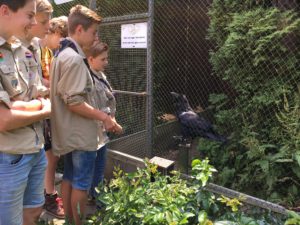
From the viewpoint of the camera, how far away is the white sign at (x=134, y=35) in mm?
3911

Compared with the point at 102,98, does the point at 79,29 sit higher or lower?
higher

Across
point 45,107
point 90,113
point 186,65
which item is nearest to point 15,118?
point 45,107

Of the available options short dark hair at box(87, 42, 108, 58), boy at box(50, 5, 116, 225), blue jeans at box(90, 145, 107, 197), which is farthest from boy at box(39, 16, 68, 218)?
boy at box(50, 5, 116, 225)

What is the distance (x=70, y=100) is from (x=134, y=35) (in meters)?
1.63

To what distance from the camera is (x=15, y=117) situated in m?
1.95

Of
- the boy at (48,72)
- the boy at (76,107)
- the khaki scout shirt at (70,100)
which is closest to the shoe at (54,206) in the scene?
the boy at (48,72)

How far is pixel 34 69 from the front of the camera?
2.32m

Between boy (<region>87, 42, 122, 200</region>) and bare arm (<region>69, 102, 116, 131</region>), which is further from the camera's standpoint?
boy (<region>87, 42, 122, 200</region>)

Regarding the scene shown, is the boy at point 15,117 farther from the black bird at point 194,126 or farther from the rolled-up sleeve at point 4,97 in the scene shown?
the black bird at point 194,126

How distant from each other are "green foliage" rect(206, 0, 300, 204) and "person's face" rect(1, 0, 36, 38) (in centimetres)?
253

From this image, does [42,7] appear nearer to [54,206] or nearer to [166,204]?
[166,204]

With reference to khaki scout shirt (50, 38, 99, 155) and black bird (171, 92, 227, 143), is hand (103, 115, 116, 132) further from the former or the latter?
black bird (171, 92, 227, 143)

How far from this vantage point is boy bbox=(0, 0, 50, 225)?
1955 mm

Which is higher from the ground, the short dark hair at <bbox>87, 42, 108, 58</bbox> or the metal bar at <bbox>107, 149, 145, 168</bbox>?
the short dark hair at <bbox>87, 42, 108, 58</bbox>
